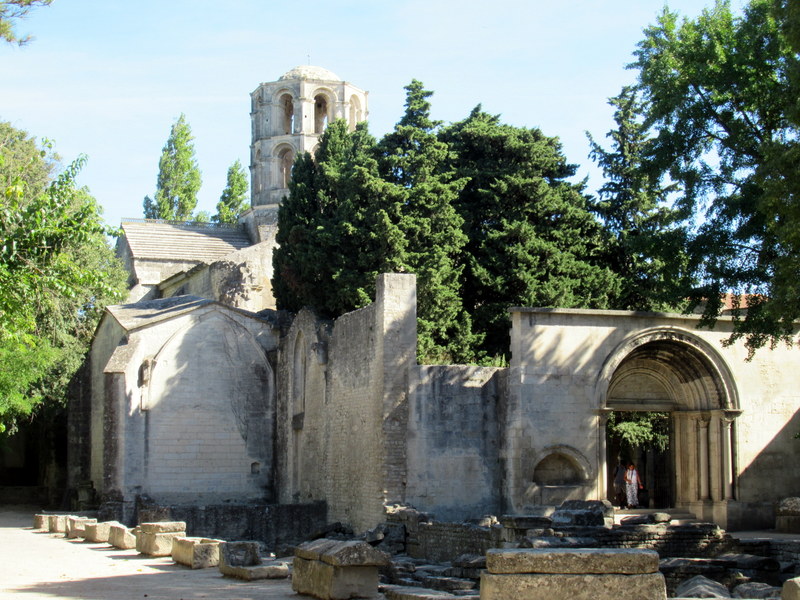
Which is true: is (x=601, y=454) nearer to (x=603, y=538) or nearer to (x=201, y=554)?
(x=603, y=538)

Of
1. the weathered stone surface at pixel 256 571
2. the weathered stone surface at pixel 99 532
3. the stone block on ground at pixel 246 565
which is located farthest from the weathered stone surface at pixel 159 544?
the weathered stone surface at pixel 99 532

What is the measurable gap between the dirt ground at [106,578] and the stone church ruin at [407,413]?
4.90 m

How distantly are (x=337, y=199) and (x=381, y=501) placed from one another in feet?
27.4

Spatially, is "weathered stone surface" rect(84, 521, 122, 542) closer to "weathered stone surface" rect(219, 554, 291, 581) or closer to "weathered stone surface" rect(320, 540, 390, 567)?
"weathered stone surface" rect(219, 554, 291, 581)

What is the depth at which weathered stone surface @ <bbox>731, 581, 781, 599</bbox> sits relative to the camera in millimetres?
11859

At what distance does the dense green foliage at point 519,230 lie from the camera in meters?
23.8

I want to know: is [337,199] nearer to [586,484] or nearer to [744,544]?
[586,484]

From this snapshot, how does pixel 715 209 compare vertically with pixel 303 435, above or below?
above

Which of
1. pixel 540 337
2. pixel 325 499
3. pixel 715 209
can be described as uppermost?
pixel 715 209

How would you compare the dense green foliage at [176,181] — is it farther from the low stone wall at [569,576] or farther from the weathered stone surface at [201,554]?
the low stone wall at [569,576]

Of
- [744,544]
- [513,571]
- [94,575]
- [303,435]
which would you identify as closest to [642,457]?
[303,435]

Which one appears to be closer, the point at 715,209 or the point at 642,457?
the point at 715,209

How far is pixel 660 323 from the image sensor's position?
20031mm

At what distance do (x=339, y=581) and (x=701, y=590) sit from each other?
3.89m
